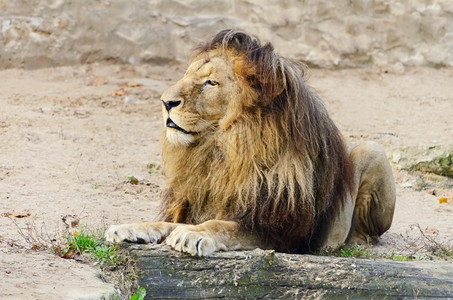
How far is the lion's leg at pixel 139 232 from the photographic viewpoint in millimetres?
4926

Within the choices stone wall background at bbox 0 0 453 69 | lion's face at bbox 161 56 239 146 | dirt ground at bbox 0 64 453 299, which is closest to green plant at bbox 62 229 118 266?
dirt ground at bbox 0 64 453 299

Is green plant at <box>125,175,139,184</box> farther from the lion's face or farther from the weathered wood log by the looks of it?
the weathered wood log

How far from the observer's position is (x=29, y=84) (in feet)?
35.1

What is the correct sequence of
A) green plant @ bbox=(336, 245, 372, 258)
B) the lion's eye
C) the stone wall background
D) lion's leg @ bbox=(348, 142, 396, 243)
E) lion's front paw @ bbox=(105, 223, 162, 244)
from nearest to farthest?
lion's front paw @ bbox=(105, 223, 162, 244) → the lion's eye → green plant @ bbox=(336, 245, 372, 258) → lion's leg @ bbox=(348, 142, 396, 243) → the stone wall background

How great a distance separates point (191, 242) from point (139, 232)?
1.32ft

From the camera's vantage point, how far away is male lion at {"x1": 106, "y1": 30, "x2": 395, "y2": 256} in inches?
210

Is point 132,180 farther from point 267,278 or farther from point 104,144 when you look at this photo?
point 267,278

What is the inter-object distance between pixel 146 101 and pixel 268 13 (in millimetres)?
2264

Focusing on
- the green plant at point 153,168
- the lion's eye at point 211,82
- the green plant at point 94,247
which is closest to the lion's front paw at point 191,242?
the green plant at point 94,247

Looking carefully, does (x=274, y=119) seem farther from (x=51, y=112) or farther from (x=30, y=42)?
(x=30, y=42)

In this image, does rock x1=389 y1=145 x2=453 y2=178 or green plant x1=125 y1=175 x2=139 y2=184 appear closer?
green plant x1=125 y1=175 x2=139 y2=184

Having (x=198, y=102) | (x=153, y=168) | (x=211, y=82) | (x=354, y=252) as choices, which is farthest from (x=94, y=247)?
(x=153, y=168)

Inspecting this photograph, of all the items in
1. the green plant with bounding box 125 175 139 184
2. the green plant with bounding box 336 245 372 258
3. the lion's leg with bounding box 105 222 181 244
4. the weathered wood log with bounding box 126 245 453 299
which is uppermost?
the lion's leg with bounding box 105 222 181 244

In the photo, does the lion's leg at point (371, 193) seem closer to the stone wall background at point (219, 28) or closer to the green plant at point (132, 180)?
the green plant at point (132, 180)
